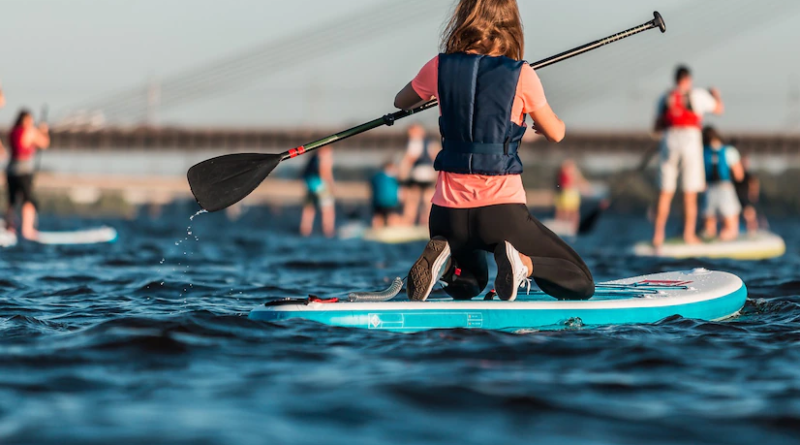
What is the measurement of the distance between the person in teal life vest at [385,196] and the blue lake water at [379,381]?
11.2 m

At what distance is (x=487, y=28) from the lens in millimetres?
4680

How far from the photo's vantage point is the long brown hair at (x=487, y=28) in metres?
4.68

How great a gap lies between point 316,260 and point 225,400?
23.8 feet

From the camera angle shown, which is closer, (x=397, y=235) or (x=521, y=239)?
(x=521, y=239)

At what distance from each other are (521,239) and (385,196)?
40.6ft

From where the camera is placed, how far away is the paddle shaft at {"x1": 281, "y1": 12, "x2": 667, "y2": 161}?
5.16 m

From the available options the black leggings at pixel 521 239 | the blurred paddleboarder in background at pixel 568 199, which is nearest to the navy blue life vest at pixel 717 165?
the black leggings at pixel 521 239

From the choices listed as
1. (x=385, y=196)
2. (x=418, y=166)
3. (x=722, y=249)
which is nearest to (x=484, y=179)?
(x=722, y=249)

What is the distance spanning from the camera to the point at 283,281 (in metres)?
7.96

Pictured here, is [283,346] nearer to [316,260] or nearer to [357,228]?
[316,260]

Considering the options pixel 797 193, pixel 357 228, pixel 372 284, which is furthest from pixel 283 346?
pixel 797 193

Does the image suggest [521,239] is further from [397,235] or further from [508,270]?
[397,235]

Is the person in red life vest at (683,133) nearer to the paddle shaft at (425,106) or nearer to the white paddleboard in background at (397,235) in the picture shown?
the paddle shaft at (425,106)

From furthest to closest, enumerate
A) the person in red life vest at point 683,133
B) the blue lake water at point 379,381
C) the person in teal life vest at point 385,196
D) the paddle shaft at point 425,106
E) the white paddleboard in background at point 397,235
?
the person in teal life vest at point 385,196
the white paddleboard in background at point 397,235
the person in red life vest at point 683,133
the paddle shaft at point 425,106
the blue lake water at point 379,381
